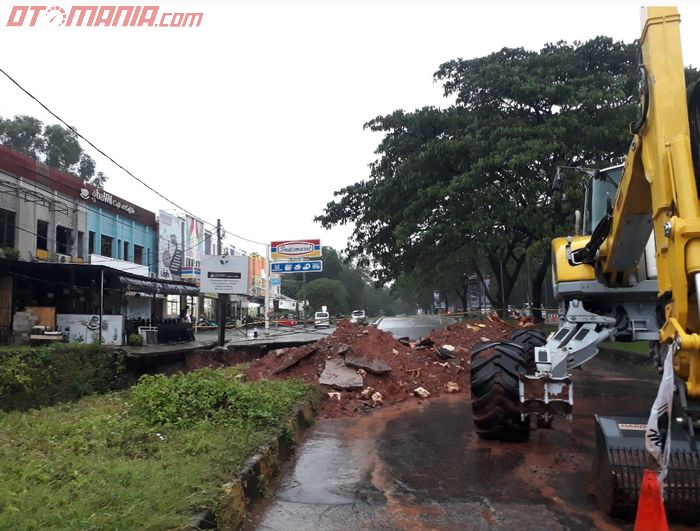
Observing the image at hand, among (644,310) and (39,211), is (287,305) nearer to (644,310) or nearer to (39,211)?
(39,211)

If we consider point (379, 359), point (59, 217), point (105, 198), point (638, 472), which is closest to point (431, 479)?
point (638, 472)

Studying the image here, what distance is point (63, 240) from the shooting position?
93.3 feet

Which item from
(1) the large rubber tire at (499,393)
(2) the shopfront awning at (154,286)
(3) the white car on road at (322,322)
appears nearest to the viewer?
(1) the large rubber tire at (499,393)

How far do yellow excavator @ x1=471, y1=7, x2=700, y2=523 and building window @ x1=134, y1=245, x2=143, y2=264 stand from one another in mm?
32753

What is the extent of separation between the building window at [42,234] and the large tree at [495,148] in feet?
52.1

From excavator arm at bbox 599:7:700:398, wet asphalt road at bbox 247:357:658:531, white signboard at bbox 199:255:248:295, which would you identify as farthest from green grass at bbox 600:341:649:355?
excavator arm at bbox 599:7:700:398

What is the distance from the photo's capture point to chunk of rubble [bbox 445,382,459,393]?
1039 cm

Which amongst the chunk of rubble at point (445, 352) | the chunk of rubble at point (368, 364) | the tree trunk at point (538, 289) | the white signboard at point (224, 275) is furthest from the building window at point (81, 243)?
the chunk of rubble at point (445, 352)

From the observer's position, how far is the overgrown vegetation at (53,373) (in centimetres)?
1250

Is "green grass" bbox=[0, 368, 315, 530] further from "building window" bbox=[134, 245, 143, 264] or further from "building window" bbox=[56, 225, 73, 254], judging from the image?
"building window" bbox=[134, 245, 143, 264]

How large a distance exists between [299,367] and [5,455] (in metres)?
7.00

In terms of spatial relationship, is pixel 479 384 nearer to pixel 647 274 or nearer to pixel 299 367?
pixel 647 274

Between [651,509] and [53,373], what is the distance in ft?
46.1

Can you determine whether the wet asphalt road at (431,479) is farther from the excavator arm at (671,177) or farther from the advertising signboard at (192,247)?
the advertising signboard at (192,247)
